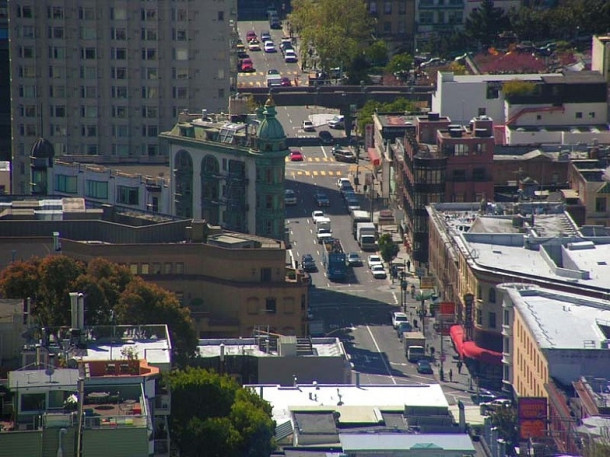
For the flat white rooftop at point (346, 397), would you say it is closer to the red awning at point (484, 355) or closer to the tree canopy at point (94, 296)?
the tree canopy at point (94, 296)

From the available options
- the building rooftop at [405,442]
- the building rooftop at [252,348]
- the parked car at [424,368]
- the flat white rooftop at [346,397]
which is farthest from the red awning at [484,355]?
the building rooftop at [405,442]

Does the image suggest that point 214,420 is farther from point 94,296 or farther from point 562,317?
point 562,317

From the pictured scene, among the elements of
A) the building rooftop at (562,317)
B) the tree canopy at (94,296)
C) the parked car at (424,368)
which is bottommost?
the parked car at (424,368)

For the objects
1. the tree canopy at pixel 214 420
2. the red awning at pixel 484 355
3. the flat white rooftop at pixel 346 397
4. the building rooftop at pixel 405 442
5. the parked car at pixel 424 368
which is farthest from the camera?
the parked car at pixel 424 368

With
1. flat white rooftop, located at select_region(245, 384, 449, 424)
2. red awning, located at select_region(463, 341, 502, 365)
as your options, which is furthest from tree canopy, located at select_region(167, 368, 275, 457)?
red awning, located at select_region(463, 341, 502, 365)

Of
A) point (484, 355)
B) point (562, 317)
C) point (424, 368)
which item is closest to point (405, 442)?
point (562, 317)

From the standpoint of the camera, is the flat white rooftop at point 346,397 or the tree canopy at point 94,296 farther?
the tree canopy at point 94,296

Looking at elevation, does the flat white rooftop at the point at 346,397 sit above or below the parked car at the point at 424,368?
above

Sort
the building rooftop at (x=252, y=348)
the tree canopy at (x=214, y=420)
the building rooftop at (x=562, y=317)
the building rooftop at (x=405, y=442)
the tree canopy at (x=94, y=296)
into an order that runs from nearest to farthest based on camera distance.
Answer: the tree canopy at (x=214, y=420) < the building rooftop at (x=405, y=442) < the tree canopy at (x=94, y=296) < the building rooftop at (x=252, y=348) < the building rooftop at (x=562, y=317)

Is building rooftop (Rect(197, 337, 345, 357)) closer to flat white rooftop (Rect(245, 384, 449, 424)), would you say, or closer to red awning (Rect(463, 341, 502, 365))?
flat white rooftop (Rect(245, 384, 449, 424))
